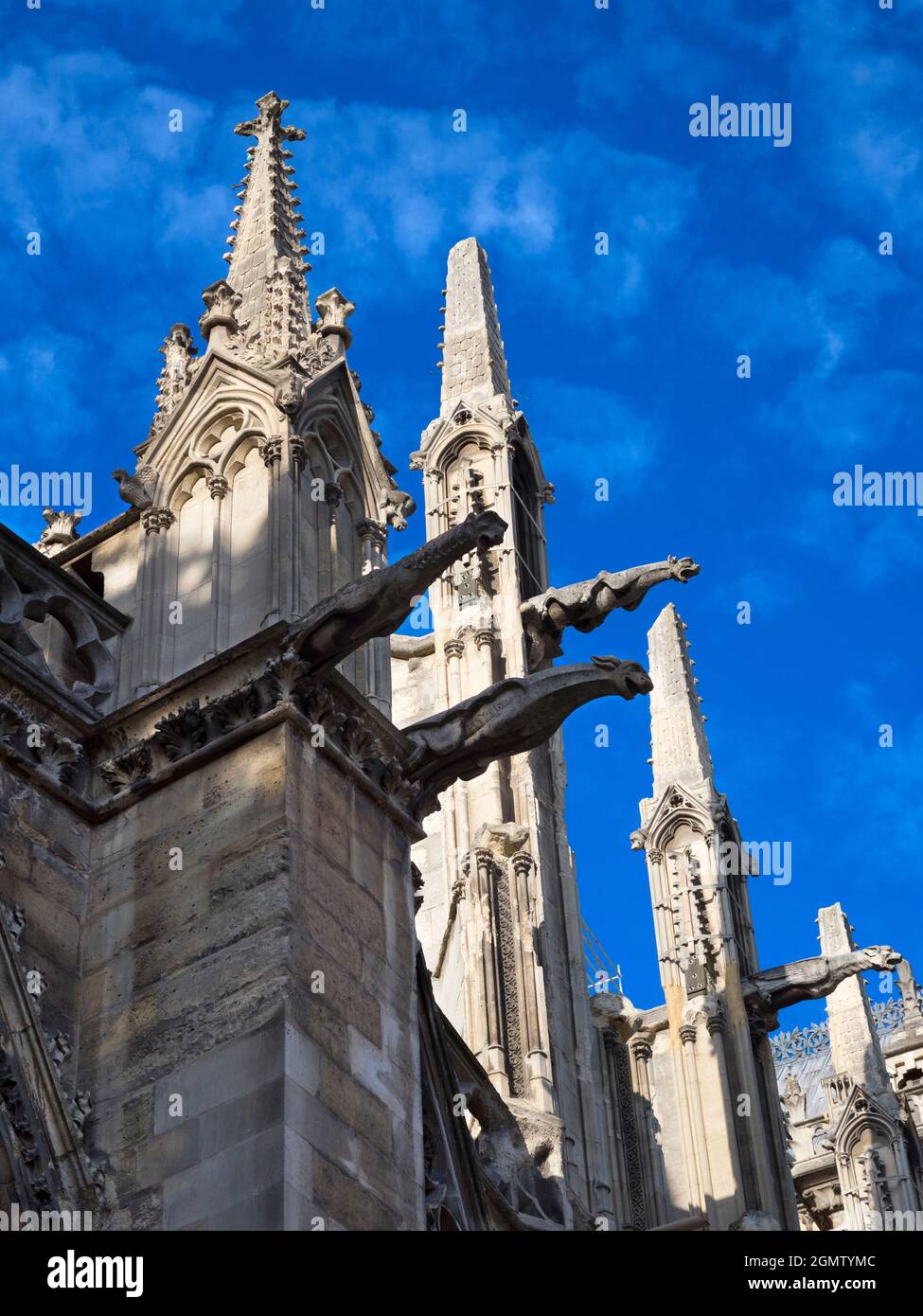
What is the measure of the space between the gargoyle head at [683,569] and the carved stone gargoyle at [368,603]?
9.84 feet

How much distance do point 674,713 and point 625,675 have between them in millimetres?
12231

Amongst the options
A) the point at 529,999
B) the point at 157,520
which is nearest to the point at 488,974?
the point at 529,999

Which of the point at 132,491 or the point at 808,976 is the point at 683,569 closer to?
the point at 132,491

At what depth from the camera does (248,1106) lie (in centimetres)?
1127

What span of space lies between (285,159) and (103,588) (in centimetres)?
416

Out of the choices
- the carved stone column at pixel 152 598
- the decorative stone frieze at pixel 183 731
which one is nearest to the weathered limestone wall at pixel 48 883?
the decorative stone frieze at pixel 183 731

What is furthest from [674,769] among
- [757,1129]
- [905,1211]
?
[905,1211]

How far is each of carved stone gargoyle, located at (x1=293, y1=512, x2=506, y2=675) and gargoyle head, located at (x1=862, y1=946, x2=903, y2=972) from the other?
448 inches

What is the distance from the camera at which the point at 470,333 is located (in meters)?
26.2

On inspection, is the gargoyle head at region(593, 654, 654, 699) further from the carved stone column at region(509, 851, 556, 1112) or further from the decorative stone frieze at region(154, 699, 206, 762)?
→ the carved stone column at region(509, 851, 556, 1112)

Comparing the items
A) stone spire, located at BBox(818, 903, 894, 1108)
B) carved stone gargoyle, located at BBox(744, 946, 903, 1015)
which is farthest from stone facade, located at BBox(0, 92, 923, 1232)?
stone spire, located at BBox(818, 903, 894, 1108)

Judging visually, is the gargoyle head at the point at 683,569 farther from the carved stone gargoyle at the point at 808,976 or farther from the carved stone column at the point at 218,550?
the carved stone gargoyle at the point at 808,976

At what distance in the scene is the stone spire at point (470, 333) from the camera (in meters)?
25.2
